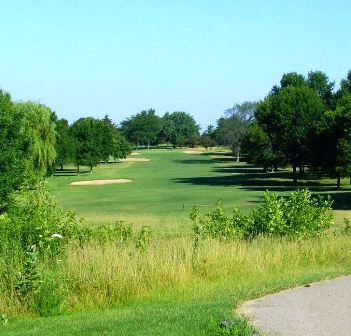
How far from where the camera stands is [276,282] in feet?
33.4

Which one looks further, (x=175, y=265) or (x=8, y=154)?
(x=8, y=154)

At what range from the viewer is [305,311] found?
8094mm

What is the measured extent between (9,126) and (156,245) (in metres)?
16.9

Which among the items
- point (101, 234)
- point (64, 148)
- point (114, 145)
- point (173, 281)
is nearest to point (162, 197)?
point (64, 148)

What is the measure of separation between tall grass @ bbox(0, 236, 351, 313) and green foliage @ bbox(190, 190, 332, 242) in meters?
0.62

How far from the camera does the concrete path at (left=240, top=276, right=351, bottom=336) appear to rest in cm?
714

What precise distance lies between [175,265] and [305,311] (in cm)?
307

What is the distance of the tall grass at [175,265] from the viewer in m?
9.80

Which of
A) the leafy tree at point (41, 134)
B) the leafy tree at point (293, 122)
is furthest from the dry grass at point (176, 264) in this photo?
the leafy tree at point (293, 122)

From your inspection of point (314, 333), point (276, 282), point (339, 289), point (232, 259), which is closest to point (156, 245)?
point (232, 259)

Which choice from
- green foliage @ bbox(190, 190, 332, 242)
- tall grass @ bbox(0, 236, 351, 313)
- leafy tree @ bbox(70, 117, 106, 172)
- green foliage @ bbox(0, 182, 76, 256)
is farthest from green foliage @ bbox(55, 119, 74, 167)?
tall grass @ bbox(0, 236, 351, 313)

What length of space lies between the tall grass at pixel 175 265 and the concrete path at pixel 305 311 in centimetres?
140

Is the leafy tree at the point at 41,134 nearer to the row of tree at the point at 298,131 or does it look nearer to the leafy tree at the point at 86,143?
the row of tree at the point at 298,131

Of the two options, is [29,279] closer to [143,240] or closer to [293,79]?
[143,240]
